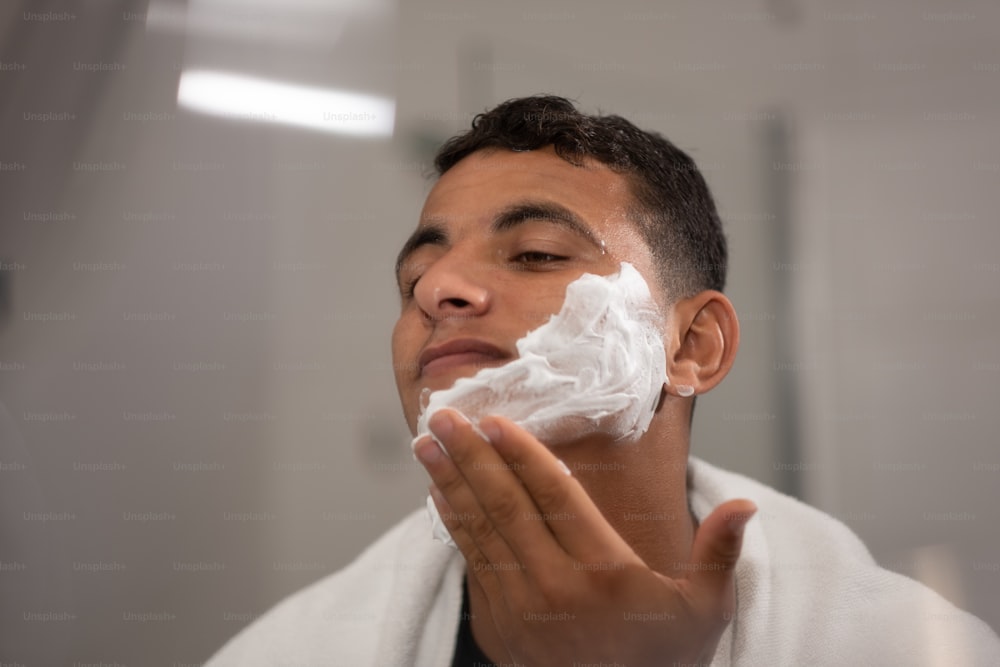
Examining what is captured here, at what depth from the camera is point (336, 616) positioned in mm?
1045

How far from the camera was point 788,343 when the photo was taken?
1.05 metres

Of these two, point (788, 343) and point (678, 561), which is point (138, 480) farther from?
point (788, 343)

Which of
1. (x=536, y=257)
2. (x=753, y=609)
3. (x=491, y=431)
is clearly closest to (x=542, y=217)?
(x=536, y=257)

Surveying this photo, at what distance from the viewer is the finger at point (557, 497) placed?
0.65 metres

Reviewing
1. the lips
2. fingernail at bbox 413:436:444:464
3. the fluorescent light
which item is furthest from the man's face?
the fluorescent light

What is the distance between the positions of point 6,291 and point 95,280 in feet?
0.41

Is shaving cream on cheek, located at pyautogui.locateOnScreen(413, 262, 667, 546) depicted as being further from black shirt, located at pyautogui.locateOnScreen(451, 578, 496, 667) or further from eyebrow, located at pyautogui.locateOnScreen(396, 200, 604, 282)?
black shirt, located at pyautogui.locateOnScreen(451, 578, 496, 667)

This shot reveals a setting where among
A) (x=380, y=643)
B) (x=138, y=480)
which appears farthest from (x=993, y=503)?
(x=138, y=480)

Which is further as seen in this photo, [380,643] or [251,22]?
[251,22]

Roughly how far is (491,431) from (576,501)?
0.10 metres

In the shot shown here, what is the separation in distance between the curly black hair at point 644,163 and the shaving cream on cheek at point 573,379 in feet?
0.45

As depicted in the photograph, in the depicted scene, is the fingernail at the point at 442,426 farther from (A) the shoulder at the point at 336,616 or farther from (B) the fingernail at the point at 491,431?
(A) the shoulder at the point at 336,616

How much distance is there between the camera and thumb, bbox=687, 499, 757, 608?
58 cm

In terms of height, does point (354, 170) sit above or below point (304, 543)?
above
